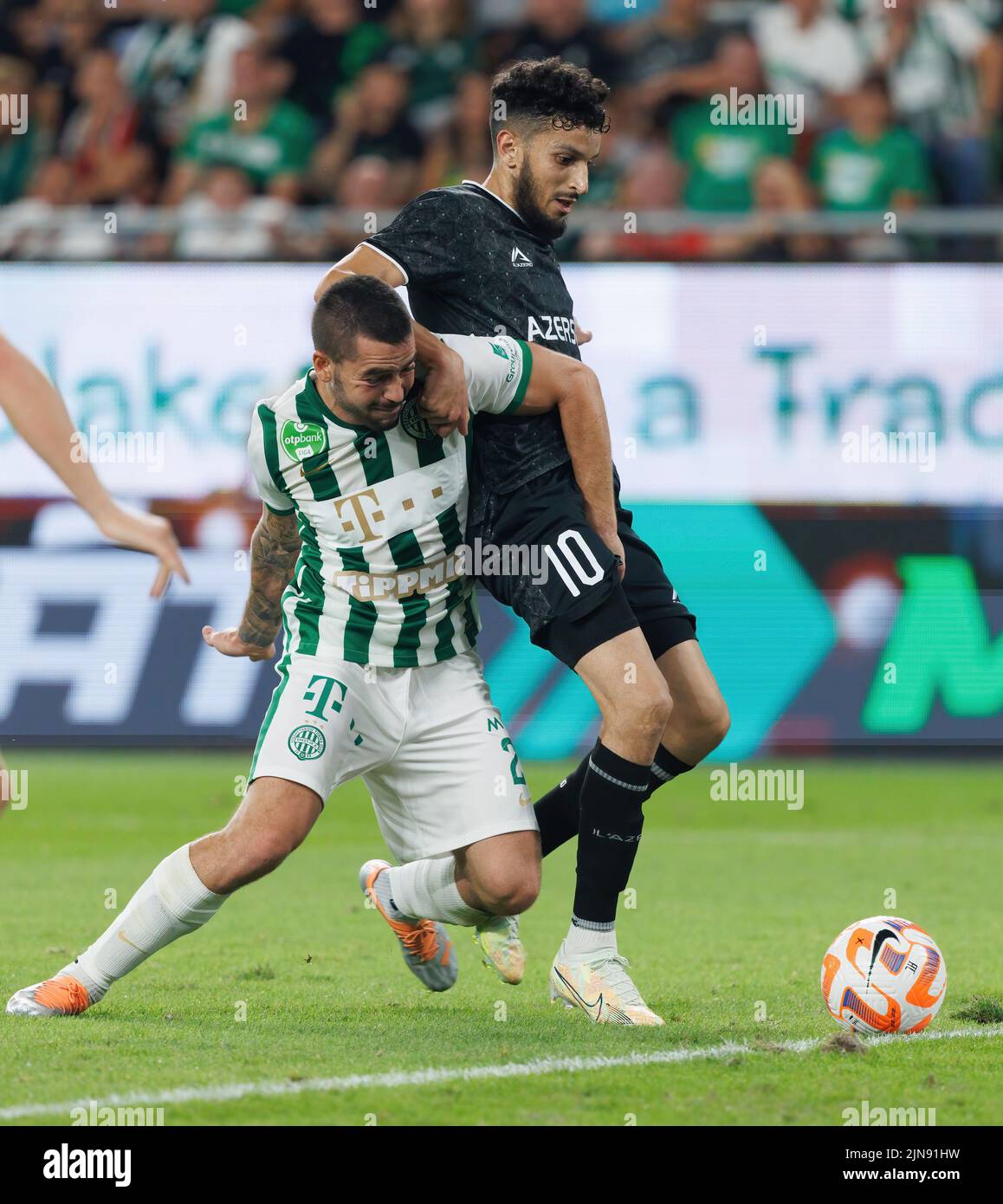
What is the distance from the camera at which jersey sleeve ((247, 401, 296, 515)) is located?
5.13m

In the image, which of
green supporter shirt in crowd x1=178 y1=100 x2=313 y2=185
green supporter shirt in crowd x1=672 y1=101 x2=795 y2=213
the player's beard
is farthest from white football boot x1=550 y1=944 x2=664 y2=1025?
green supporter shirt in crowd x1=178 y1=100 x2=313 y2=185

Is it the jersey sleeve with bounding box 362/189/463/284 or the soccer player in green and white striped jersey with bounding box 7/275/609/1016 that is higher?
the jersey sleeve with bounding box 362/189/463/284

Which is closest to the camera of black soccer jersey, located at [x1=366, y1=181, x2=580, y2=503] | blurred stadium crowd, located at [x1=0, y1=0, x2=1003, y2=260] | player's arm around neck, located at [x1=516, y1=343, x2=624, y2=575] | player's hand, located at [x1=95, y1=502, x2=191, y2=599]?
player's arm around neck, located at [x1=516, y1=343, x2=624, y2=575]

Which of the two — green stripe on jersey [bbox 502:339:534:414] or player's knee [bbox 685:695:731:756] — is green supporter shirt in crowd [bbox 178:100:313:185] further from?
player's knee [bbox 685:695:731:756]

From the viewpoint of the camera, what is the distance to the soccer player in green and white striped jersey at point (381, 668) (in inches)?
195

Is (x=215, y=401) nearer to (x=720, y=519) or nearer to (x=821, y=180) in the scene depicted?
(x=720, y=519)

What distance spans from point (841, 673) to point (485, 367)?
6830 millimetres

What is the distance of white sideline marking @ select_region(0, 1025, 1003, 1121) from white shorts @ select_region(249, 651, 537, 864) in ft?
2.88

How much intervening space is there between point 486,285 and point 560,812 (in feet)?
5.50

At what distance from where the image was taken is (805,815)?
10.2 metres

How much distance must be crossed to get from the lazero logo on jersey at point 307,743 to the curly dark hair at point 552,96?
1.96m

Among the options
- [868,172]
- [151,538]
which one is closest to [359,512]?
[151,538]

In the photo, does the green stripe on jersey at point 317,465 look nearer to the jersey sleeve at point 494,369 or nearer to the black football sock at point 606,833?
the jersey sleeve at point 494,369
